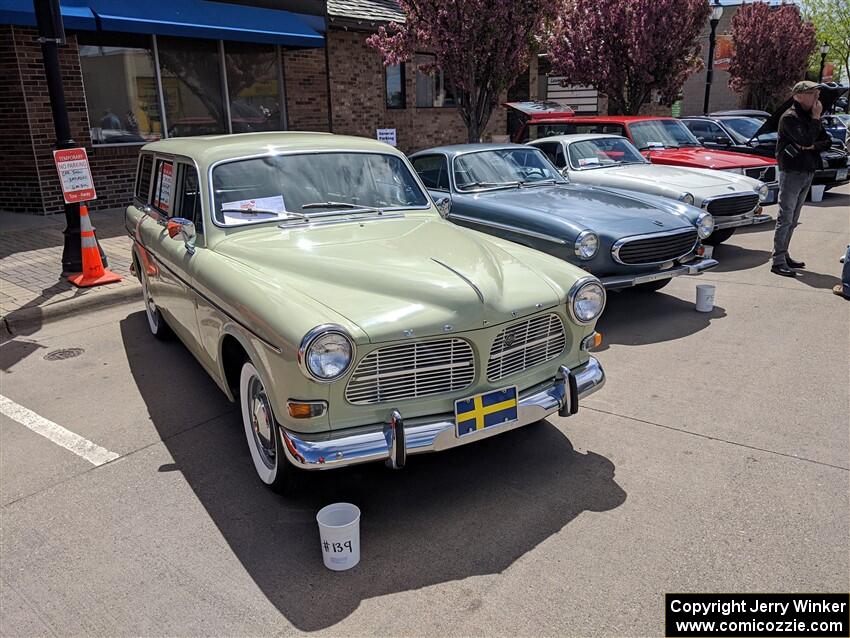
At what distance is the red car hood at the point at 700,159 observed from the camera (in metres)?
9.84

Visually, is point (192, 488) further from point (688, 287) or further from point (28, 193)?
point (28, 193)

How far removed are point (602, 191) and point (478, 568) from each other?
536 cm

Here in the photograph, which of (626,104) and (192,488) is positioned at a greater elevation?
(626,104)

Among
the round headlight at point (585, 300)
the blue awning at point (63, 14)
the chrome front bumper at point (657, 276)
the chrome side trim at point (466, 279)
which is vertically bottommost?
the chrome front bumper at point (657, 276)

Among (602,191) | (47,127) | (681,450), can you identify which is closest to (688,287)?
(602,191)

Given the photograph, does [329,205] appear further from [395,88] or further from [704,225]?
[395,88]

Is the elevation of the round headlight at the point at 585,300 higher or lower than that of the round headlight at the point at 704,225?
higher

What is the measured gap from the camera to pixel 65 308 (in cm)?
683

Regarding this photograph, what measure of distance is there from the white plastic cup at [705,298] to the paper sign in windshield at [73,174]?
21.7 feet

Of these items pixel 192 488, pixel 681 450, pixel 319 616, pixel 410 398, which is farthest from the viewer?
pixel 681 450

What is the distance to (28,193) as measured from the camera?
10.5 m

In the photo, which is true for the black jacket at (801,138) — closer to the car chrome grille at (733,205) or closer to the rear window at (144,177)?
the car chrome grille at (733,205)

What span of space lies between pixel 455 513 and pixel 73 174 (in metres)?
6.24

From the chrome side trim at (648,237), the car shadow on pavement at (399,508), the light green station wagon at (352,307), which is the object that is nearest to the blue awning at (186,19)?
the light green station wagon at (352,307)
